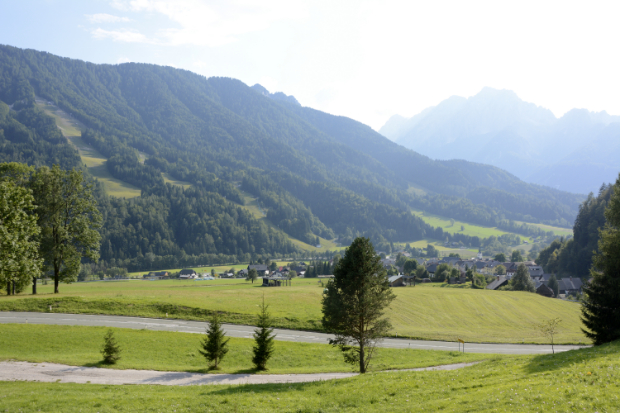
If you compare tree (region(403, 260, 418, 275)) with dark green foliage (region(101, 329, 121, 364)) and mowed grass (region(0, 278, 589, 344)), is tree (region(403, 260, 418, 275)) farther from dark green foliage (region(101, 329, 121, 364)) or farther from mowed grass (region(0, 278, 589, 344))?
dark green foliage (region(101, 329, 121, 364))

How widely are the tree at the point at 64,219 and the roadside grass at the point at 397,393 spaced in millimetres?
31314

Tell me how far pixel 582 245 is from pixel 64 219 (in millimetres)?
161248

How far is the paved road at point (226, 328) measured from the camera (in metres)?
37.2

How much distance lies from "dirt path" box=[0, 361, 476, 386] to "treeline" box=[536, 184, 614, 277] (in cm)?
14203

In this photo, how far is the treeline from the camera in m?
130

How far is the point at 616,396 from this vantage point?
37.4 ft

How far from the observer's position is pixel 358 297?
80.4 feet

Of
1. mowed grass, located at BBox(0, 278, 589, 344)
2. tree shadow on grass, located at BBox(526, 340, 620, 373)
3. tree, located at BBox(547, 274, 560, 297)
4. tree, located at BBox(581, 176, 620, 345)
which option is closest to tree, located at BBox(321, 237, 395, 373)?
tree shadow on grass, located at BBox(526, 340, 620, 373)

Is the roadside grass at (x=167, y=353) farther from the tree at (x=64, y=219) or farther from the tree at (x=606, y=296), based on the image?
the tree at (x=64, y=219)

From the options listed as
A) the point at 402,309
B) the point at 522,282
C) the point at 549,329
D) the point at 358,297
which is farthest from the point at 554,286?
the point at 358,297

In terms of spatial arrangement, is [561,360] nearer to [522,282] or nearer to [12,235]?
[12,235]

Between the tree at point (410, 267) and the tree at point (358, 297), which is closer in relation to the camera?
the tree at point (358, 297)

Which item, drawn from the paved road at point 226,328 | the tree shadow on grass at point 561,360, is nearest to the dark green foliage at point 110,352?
the paved road at point 226,328

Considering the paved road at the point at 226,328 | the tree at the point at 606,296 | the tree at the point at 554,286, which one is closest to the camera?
the tree at the point at 606,296
